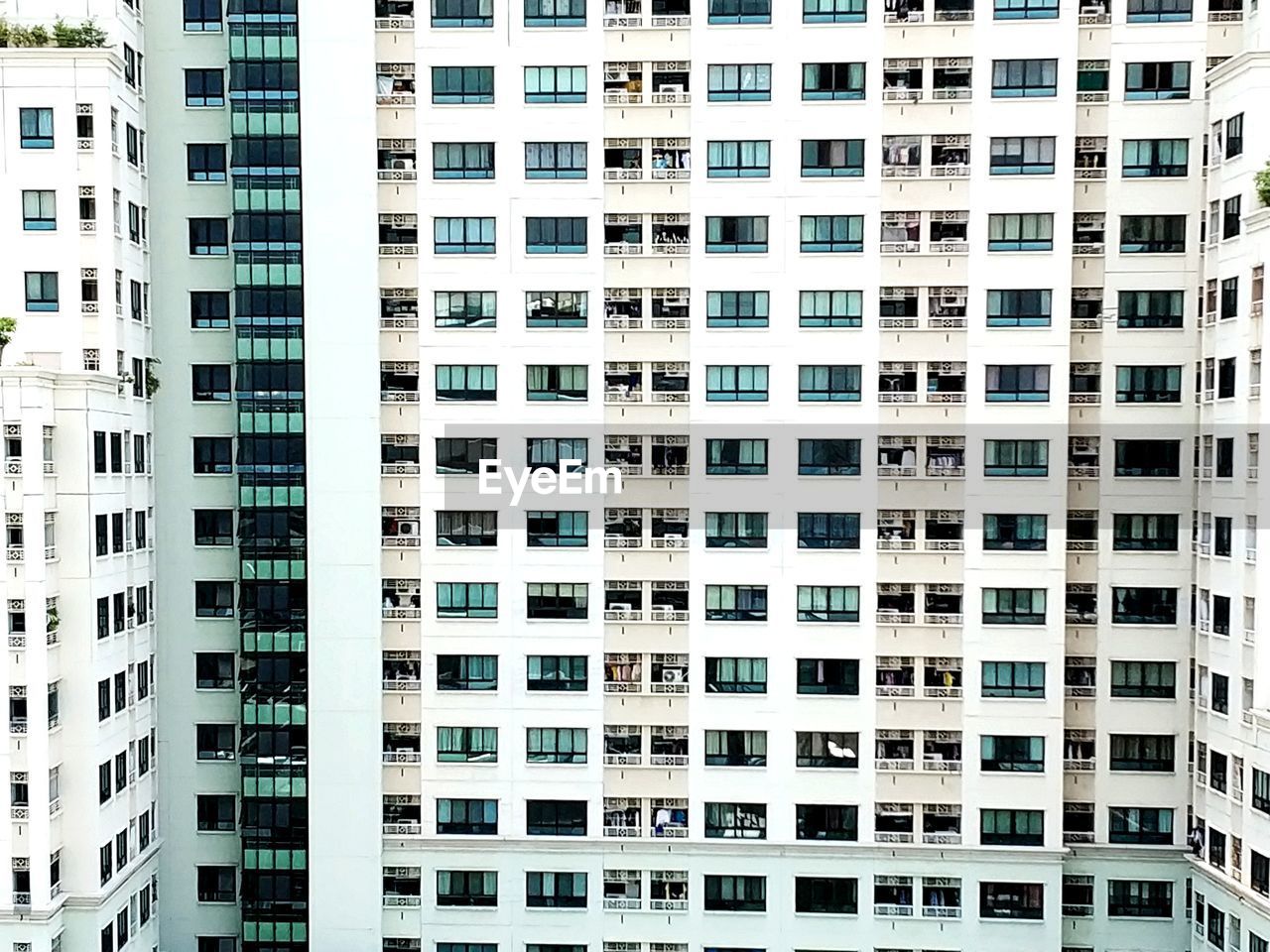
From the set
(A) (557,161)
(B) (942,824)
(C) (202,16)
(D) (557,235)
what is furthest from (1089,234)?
(C) (202,16)

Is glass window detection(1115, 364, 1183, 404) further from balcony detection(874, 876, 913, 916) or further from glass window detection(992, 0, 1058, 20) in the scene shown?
balcony detection(874, 876, 913, 916)

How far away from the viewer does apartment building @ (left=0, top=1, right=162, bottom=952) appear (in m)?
26.6

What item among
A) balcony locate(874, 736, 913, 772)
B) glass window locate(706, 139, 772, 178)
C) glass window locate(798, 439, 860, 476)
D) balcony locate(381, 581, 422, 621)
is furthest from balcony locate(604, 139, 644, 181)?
balcony locate(874, 736, 913, 772)

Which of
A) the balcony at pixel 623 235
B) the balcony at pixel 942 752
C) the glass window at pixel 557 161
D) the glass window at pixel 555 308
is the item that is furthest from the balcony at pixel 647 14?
the balcony at pixel 942 752

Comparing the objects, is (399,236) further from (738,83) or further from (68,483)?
(68,483)

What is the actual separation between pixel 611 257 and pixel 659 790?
15.4 meters

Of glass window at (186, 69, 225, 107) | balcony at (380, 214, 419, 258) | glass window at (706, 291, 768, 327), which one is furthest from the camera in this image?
glass window at (186, 69, 225, 107)

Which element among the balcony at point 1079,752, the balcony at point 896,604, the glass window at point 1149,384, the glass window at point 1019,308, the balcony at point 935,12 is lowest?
the balcony at point 1079,752

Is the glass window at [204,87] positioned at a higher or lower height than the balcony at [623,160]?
higher

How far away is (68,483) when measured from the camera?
2728cm

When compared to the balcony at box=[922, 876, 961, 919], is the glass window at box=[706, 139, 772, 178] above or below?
above

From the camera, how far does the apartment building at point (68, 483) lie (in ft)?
87.1

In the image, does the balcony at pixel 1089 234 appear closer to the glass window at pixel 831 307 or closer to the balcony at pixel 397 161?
the glass window at pixel 831 307

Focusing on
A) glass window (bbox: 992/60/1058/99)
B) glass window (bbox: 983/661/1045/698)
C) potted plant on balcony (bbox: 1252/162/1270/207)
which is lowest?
glass window (bbox: 983/661/1045/698)
